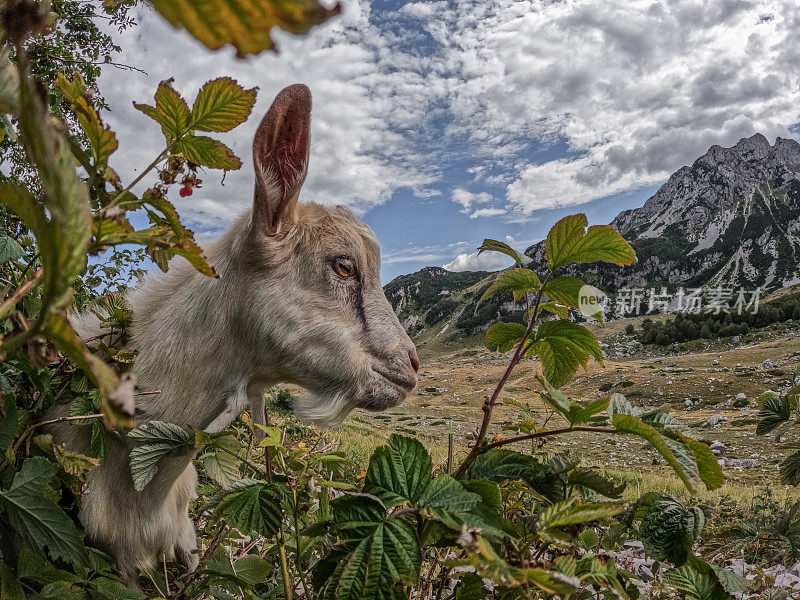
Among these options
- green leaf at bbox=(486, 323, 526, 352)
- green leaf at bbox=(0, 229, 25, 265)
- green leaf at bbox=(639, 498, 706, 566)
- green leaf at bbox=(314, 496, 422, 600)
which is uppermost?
green leaf at bbox=(0, 229, 25, 265)

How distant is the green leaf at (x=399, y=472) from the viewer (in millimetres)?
1047

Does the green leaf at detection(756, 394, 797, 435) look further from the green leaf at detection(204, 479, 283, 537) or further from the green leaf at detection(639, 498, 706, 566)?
the green leaf at detection(204, 479, 283, 537)

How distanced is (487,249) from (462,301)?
15980 cm

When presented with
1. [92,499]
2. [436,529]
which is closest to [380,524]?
[436,529]

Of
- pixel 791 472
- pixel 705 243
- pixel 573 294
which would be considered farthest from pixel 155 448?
pixel 705 243

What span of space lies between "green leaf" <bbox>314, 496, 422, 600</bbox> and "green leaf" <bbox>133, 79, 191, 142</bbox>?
108 centimetres

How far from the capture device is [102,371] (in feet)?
1.43

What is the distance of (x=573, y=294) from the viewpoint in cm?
138

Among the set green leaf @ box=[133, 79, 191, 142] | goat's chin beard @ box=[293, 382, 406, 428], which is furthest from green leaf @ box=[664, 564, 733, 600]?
green leaf @ box=[133, 79, 191, 142]

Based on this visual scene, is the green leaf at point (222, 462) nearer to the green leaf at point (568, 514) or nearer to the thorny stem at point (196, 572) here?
the thorny stem at point (196, 572)

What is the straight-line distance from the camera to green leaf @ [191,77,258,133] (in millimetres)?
1374

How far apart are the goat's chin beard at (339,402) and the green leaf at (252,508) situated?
916mm

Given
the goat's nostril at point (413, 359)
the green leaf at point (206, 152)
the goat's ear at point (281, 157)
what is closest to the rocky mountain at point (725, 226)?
the goat's nostril at point (413, 359)

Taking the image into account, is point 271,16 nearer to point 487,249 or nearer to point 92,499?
point 487,249
